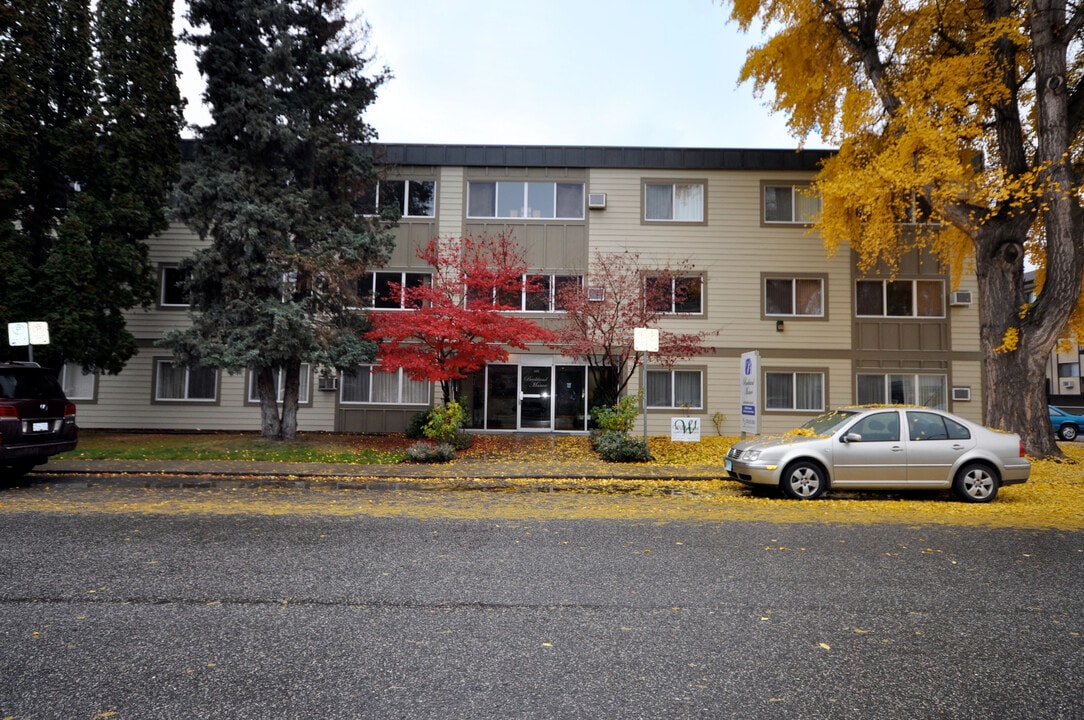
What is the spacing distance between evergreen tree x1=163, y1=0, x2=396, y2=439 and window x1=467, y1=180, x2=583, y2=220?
549cm

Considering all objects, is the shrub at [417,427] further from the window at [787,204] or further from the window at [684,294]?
the window at [787,204]

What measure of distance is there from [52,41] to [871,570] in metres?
21.0

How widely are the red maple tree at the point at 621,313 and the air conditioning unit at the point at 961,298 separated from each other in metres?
8.15

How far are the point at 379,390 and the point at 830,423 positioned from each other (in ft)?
48.1

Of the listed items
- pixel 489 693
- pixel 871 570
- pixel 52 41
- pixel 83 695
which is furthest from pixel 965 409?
pixel 52 41

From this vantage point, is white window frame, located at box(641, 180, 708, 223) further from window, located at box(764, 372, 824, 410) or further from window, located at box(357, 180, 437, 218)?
window, located at box(357, 180, 437, 218)

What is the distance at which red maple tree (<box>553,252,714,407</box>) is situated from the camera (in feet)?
57.6

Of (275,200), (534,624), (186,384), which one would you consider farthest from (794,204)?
(186,384)

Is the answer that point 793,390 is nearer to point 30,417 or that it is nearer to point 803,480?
point 803,480

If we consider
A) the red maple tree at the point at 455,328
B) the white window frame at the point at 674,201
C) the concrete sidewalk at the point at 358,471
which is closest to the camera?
the concrete sidewalk at the point at 358,471

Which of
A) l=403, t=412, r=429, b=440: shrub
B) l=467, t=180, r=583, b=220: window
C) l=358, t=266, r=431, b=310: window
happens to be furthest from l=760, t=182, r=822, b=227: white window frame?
l=403, t=412, r=429, b=440: shrub

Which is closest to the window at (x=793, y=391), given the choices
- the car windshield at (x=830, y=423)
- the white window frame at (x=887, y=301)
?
the white window frame at (x=887, y=301)

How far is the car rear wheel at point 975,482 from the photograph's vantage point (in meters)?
10.1

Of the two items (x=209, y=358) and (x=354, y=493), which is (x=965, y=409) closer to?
(x=354, y=493)
